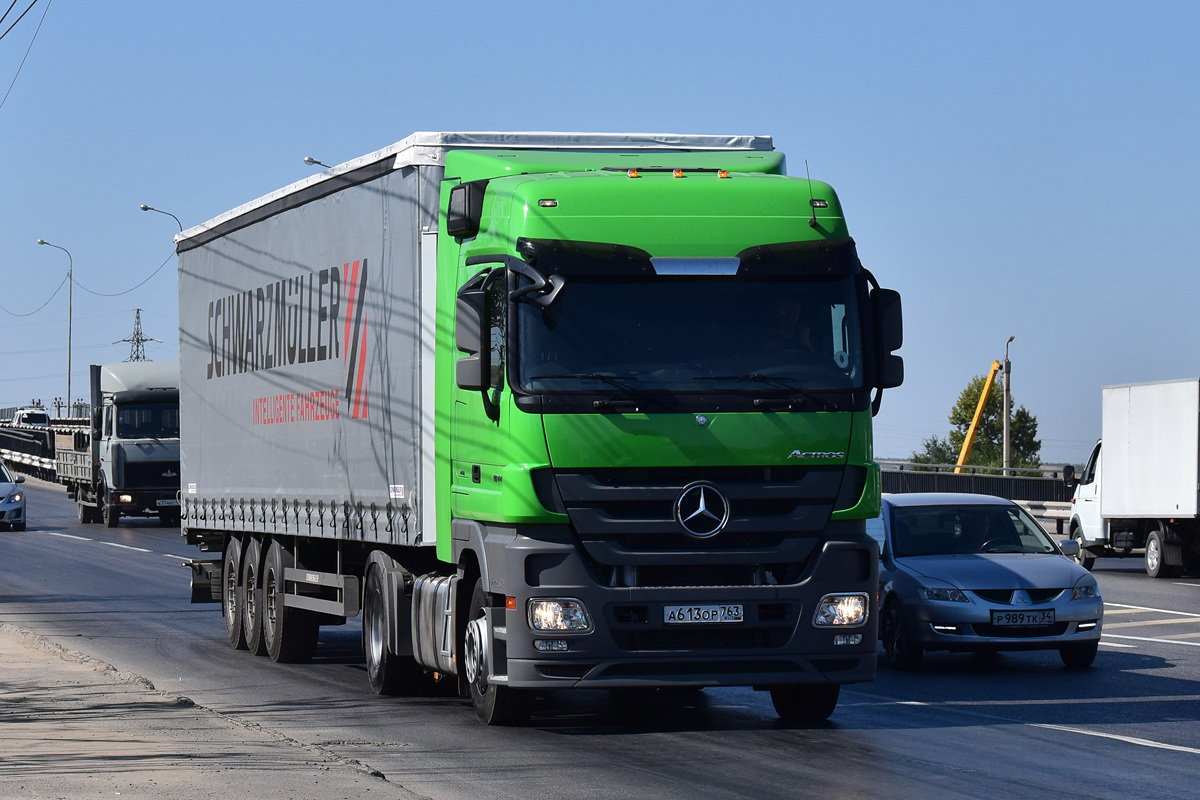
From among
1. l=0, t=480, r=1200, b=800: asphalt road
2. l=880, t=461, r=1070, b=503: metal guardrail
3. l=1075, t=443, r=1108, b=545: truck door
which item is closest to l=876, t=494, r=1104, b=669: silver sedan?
l=0, t=480, r=1200, b=800: asphalt road

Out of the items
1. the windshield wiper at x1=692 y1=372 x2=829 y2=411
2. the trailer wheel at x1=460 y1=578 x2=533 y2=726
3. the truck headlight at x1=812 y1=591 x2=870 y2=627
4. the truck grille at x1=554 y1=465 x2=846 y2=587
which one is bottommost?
the trailer wheel at x1=460 y1=578 x2=533 y2=726

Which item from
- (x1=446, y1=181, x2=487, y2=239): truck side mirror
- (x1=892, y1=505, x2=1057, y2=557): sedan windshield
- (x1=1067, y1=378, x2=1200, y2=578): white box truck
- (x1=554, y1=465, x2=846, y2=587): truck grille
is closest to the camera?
(x1=554, y1=465, x2=846, y2=587): truck grille

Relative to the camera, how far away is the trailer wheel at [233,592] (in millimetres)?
16875

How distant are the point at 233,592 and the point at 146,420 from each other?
25.1 m

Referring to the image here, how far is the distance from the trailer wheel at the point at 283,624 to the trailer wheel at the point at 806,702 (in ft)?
17.5

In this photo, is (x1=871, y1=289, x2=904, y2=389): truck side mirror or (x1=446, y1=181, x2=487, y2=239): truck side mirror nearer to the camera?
(x1=871, y1=289, x2=904, y2=389): truck side mirror

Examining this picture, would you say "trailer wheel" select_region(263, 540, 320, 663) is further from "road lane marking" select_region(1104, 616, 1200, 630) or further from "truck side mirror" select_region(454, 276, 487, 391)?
"road lane marking" select_region(1104, 616, 1200, 630)

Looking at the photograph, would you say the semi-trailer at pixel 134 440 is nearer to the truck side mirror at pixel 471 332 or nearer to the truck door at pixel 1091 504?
the truck door at pixel 1091 504

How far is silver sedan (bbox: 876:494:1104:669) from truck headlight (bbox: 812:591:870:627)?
3.96m

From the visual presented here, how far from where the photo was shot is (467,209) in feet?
36.2

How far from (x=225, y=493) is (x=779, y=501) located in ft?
26.0

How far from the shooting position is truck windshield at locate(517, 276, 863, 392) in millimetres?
10195

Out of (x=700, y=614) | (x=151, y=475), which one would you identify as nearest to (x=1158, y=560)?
(x=700, y=614)

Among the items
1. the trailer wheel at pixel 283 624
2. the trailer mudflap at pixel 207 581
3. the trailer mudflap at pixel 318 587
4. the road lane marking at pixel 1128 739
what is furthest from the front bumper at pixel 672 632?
the trailer mudflap at pixel 207 581
